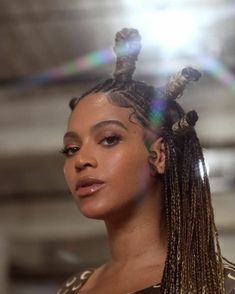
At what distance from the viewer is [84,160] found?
3.60 ft

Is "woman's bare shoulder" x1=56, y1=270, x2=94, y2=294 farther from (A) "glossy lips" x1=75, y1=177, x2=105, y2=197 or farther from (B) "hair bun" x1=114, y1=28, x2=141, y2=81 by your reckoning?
(B) "hair bun" x1=114, y1=28, x2=141, y2=81

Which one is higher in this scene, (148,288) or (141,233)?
(141,233)

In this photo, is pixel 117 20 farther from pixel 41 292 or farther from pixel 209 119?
pixel 41 292

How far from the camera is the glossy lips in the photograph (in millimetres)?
1091

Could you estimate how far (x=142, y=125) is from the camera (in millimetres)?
1131

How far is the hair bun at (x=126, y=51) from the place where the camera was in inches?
46.0

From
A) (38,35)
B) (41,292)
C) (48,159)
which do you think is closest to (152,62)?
(38,35)

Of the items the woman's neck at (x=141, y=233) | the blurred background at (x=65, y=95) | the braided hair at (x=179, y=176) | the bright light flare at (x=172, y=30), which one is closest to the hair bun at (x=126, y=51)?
the braided hair at (x=179, y=176)

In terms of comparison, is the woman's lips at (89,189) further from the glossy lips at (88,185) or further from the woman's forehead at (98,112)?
the woman's forehead at (98,112)

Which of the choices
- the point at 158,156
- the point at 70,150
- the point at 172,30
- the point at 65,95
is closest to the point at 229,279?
the point at 158,156

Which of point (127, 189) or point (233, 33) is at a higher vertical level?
point (233, 33)

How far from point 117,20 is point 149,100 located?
1.00 meters

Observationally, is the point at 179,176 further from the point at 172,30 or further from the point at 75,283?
the point at 172,30

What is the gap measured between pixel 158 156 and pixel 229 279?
227 millimetres
